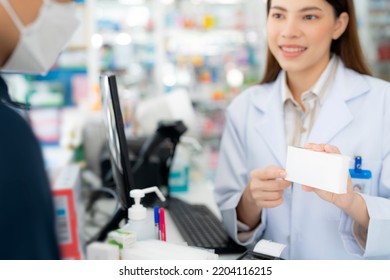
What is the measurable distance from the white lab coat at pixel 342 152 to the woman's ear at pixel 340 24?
0.11 meters

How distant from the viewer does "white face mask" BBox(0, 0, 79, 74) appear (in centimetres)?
106

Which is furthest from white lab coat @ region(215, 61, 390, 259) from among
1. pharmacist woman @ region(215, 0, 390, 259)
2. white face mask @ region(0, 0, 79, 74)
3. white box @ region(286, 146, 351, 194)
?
white face mask @ region(0, 0, 79, 74)

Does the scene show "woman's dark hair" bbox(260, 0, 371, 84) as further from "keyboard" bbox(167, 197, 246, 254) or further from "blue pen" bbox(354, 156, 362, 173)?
"keyboard" bbox(167, 197, 246, 254)

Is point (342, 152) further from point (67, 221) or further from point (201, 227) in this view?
point (67, 221)

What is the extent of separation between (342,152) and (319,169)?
1.46 ft

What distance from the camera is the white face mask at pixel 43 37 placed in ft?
3.49

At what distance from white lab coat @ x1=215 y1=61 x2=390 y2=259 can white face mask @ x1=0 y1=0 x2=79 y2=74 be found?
2.43 feet

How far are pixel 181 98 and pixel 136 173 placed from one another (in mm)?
823

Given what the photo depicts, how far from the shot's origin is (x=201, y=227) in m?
1.71

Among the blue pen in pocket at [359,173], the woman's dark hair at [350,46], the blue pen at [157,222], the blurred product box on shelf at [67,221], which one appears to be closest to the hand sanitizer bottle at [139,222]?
the blue pen at [157,222]

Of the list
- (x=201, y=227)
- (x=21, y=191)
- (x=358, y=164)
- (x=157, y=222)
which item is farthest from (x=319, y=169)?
(x=201, y=227)

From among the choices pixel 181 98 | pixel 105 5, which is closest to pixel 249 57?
pixel 105 5

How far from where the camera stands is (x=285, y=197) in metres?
1.50

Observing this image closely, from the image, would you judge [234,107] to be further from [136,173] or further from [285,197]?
[136,173]
